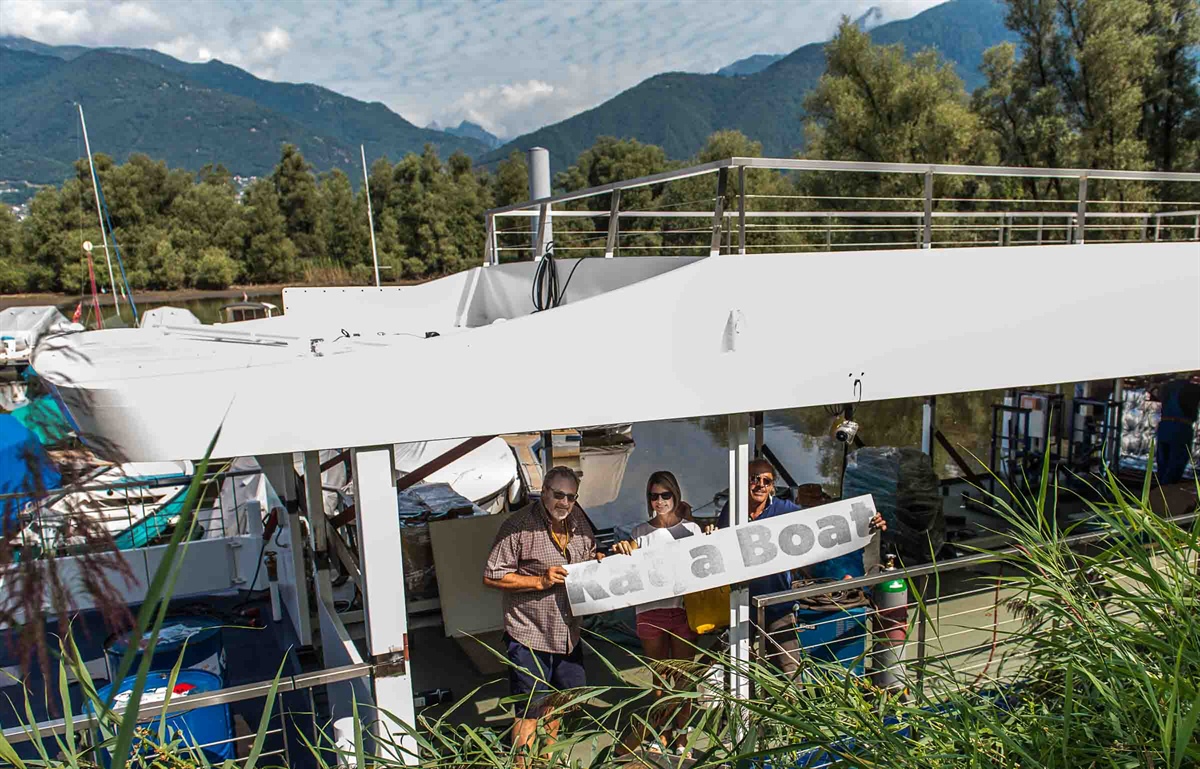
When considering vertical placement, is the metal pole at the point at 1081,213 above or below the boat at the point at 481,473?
above

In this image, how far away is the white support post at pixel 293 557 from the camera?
527 centimetres

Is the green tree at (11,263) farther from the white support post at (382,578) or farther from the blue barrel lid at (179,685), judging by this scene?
the white support post at (382,578)

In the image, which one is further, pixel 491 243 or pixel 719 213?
pixel 491 243

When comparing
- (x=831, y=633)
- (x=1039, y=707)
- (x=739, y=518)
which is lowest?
(x=831, y=633)

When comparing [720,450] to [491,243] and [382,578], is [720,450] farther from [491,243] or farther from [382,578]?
[382,578]

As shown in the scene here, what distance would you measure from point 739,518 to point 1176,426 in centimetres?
650

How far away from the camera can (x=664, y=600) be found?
14.1ft

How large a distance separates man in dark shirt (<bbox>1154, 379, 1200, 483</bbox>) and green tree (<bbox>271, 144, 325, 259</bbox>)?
44.5 metres

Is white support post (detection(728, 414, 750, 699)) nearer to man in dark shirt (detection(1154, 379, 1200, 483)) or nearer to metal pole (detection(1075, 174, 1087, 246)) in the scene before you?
metal pole (detection(1075, 174, 1087, 246))

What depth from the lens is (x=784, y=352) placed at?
3949mm

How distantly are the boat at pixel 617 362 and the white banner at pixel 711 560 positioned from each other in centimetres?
21

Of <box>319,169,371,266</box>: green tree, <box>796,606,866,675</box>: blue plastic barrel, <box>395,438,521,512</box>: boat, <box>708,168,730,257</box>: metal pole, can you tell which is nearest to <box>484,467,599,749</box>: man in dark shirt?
<box>708,168,730,257</box>: metal pole

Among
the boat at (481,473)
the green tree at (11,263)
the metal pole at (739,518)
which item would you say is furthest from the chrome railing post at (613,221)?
the green tree at (11,263)

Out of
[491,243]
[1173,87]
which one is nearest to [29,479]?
[491,243]
